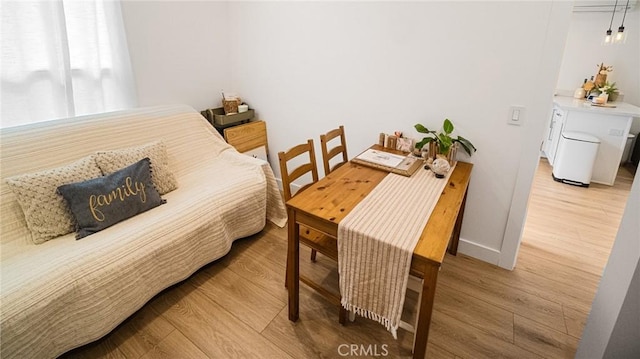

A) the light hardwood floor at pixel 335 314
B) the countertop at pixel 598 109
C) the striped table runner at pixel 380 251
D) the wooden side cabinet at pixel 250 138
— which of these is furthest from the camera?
the countertop at pixel 598 109

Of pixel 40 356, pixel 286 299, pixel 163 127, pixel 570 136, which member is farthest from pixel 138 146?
pixel 570 136

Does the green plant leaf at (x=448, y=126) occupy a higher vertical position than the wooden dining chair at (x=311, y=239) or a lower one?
higher

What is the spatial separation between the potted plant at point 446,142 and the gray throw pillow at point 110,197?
1.75m

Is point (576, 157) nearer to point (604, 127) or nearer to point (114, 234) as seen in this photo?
point (604, 127)

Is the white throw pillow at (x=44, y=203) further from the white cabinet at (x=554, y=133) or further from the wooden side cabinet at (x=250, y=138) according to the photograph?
the white cabinet at (x=554, y=133)

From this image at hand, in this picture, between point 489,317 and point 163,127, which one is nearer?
point 489,317

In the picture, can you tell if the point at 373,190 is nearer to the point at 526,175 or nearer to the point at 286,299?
the point at 286,299

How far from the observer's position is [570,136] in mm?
3605

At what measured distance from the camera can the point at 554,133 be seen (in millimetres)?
4160

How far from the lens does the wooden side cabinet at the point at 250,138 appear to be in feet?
9.57

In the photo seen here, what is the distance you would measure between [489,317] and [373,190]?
1021 millimetres

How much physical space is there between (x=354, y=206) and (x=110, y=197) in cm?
138

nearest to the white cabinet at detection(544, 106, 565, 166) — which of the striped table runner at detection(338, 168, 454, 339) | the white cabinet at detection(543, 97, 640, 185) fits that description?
the white cabinet at detection(543, 97, 640, 185)

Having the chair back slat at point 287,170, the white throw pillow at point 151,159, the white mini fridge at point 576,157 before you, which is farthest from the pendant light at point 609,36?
the white throw pillow at point 151,159
